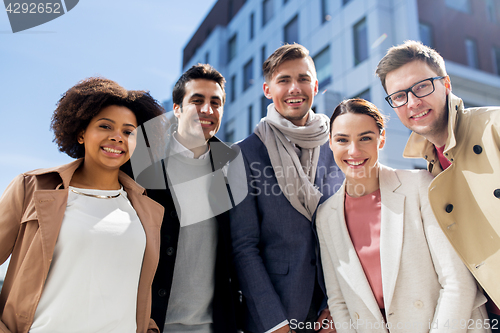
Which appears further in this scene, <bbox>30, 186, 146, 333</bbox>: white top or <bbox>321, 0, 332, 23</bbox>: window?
<bbox>321, 0, 332, 23</bbox>: window

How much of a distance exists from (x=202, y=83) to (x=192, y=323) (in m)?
1.97

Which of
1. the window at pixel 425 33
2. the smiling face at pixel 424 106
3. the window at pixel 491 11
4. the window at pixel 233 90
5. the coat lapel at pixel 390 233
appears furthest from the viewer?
the window at pixel 233 90

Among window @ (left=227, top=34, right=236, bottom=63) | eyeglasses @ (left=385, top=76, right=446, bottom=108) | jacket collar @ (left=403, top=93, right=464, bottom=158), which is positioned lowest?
jacket collar @ (left=403, top=93, right=464, bottom=158)

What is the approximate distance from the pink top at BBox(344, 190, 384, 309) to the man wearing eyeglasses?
0.39 m

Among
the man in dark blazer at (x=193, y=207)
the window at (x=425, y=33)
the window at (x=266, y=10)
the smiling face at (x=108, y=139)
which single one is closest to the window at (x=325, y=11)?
Answer: the window at (x=425, y=33)

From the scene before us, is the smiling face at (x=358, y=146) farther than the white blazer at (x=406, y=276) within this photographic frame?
Yes

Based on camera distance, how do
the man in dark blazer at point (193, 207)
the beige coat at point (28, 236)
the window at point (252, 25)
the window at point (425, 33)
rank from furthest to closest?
the window at point (252, 25), the window at point (425, 33), the man in dark blazer at point (193, 207), the beige coat at point (28, 236)

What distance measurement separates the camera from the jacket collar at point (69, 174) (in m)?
2.11

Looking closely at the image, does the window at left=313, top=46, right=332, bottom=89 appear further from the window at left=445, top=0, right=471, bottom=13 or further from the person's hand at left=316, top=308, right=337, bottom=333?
the person's hand at left=316, top=308, right=337, bottom=333

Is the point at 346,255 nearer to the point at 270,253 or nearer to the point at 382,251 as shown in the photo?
the point at 382,251

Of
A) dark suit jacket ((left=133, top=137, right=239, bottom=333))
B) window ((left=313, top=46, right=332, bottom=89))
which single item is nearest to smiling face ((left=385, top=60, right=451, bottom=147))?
dark suit jacket ((left=133, top=137, right=239, bottom=333))

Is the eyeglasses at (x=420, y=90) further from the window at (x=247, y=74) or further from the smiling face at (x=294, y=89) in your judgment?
the window at (x=247, y=74)

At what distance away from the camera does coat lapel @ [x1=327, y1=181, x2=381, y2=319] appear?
2.26 m

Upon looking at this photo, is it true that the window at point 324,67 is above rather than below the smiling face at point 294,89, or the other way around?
above
